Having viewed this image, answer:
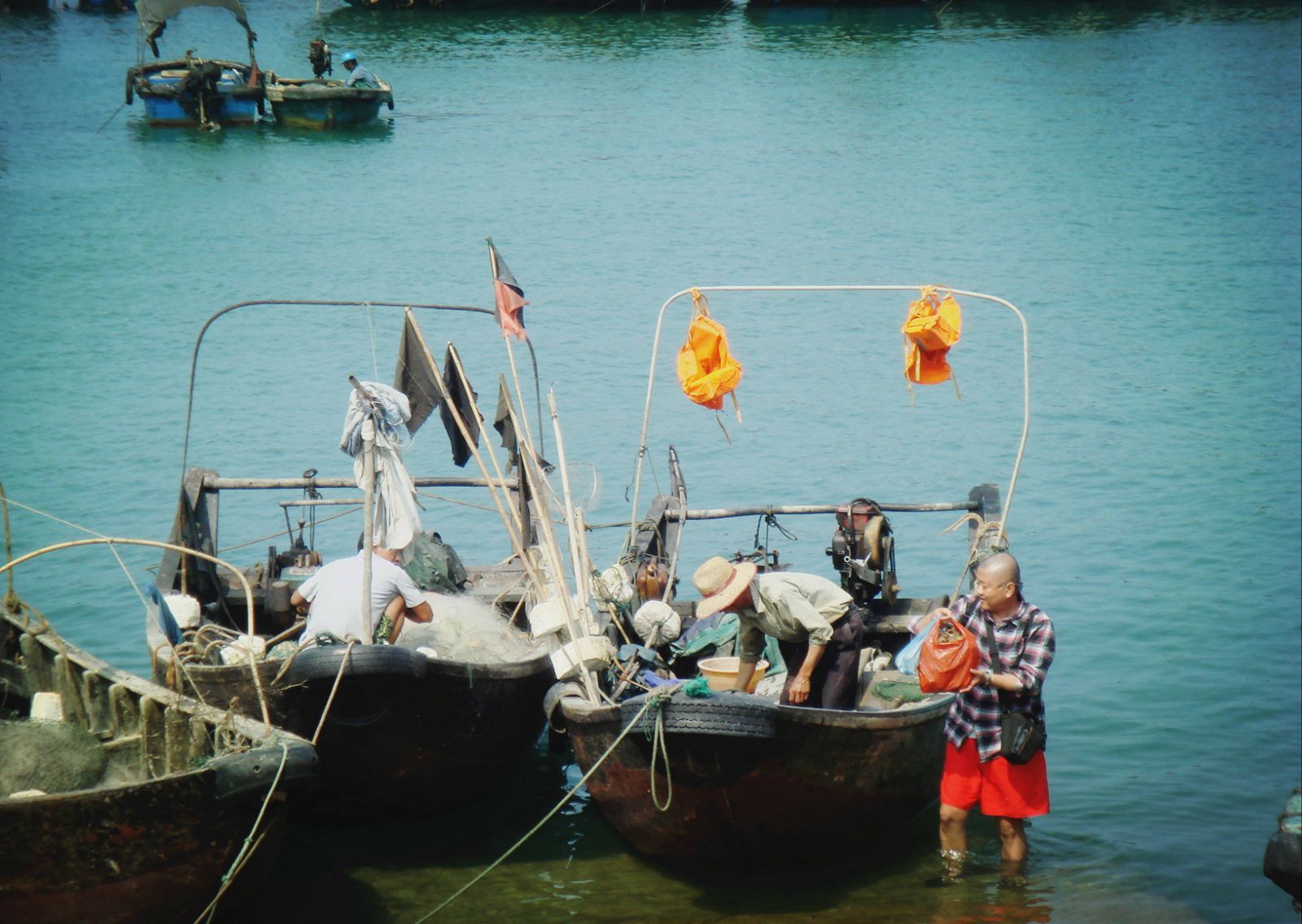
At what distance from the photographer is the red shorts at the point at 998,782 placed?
5.67m

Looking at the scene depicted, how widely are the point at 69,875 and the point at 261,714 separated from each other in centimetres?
123

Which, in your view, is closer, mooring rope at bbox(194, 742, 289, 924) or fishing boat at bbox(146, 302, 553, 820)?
mooring rope at bbox(194, 742, 289, 924)

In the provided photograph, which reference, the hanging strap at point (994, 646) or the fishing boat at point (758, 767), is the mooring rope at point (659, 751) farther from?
the hanging strap at point (994, 646)

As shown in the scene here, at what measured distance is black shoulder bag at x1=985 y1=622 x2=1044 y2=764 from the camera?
18.0 feet

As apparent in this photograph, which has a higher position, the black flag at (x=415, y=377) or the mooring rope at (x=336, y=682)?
the black flag at (x=415, y=377)

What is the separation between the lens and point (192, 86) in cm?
2833

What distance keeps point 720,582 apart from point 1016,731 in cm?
125

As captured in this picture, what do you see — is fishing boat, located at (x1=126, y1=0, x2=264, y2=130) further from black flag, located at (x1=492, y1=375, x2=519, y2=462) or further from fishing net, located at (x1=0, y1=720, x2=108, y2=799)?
fishing net, located at (x1=0, y1=720, x2=108, y2=799)

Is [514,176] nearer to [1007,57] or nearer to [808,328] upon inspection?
[808,328]

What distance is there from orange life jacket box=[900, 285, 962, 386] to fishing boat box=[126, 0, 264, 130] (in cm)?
2325

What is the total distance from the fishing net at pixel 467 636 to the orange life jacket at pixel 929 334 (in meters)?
2.37

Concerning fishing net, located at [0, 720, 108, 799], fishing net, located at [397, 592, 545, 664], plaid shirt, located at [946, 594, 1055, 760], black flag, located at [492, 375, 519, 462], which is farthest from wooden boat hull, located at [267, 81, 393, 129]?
plaid shirt, located at [946, 594, 1055, 760]

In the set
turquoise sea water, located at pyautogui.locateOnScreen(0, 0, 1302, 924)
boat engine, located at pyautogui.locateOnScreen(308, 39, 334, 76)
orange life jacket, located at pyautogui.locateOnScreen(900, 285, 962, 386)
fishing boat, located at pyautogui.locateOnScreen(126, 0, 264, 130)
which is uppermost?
boat engine, located at pyautogui.locateOnScreen(308, 39, 334, 76)

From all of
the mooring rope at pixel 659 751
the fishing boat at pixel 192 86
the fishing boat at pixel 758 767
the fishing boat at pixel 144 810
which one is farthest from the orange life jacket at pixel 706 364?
the fishing boat at pixel 192 86
